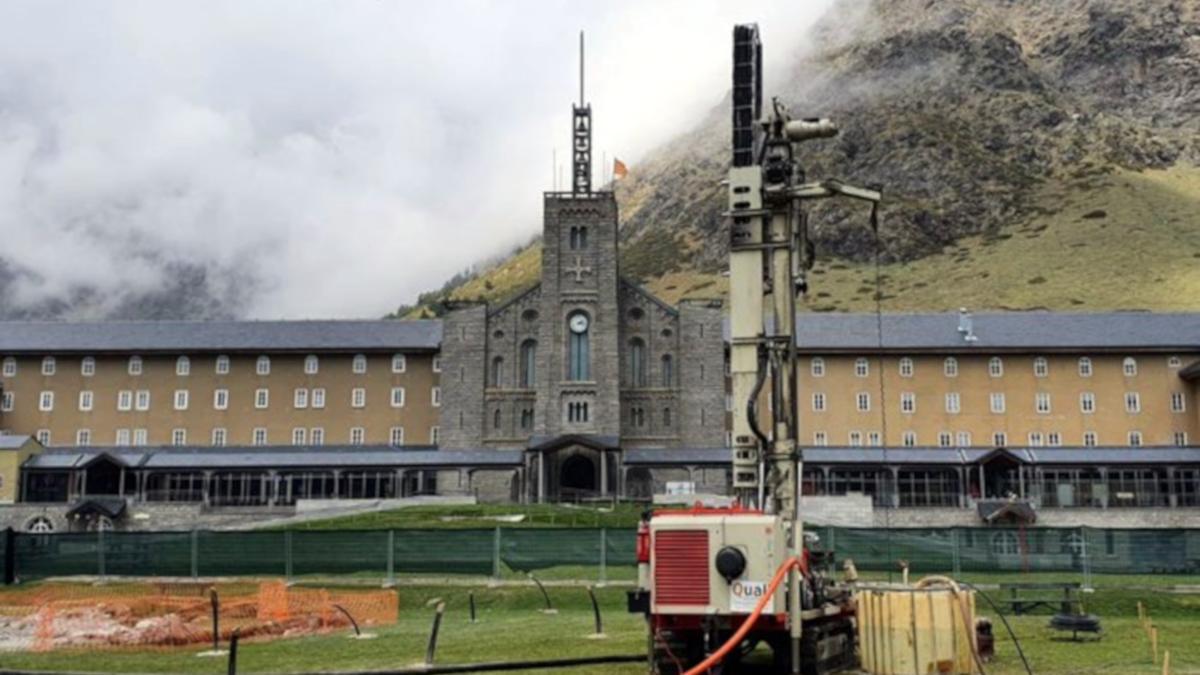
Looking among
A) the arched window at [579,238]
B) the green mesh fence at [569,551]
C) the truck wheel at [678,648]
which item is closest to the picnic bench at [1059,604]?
the green mesh fence at [569,551]

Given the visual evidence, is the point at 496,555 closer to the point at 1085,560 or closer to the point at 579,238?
the point at 1085,560

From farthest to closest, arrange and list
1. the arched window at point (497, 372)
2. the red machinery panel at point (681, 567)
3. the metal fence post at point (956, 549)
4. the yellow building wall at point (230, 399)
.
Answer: the yellow building wall at point (230, 399) < the arched window at point (497, 372) < the metal fence post at point (956, 549) < the red machinery panel at point (681, 567)

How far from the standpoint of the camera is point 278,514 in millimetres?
73875

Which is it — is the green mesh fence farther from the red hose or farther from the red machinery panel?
the red hose

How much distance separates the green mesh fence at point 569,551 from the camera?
115ft

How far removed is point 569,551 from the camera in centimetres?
3531

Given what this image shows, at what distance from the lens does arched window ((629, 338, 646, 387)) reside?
3425 inches

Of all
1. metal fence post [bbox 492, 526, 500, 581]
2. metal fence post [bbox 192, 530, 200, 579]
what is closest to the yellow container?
metal fence post [bbox 492, 526, 500, 581]

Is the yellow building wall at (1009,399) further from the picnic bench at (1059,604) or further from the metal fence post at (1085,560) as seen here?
the picnic bench at (1059,604)

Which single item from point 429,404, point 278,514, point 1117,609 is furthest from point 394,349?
point 1117,609

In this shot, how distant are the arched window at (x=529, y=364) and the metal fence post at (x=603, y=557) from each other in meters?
51.1

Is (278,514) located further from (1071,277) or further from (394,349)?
(1071,277)

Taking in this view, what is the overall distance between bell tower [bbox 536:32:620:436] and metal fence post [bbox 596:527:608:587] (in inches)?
1881

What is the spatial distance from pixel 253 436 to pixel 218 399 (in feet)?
13.3
